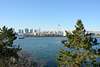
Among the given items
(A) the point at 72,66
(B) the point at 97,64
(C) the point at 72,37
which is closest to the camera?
(B) the point at 97,64

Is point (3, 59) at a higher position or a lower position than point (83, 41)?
lower

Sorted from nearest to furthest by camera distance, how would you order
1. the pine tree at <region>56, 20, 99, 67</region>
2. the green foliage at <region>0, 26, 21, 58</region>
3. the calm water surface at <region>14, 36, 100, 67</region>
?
the pine tree at <region>56, 20, 99, 67</region>, the green foliage at <region>0, 26, 21, 58</region>, the calm water surface at <region>14, 36, 100, 67</region>

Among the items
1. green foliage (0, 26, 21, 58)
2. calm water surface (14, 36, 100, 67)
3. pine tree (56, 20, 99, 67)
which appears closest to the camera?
pine tree (56, 20, 99, 67)

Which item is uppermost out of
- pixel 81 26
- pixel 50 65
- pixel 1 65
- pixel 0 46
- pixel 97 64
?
pixel 81 26

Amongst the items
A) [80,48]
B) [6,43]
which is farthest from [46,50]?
[80,48]

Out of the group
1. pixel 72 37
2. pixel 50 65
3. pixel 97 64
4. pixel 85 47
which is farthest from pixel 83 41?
Result: pixel 50 65


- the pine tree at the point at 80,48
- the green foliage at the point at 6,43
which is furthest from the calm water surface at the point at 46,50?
the pine tree at the point at 80,48

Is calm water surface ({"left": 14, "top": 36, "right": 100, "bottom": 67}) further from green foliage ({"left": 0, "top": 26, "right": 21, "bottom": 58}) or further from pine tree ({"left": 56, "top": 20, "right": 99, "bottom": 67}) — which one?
pine tree ({"left": 56, "top": 20, "right": 99, "bottom": 67})

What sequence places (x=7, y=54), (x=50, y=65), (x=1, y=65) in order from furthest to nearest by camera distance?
(x=50, y=65), (x=7, y=54), (x=1, y=65)

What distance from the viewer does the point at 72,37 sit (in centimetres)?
1833

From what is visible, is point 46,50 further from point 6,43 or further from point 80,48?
point 80,48

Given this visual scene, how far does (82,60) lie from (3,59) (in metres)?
15.6

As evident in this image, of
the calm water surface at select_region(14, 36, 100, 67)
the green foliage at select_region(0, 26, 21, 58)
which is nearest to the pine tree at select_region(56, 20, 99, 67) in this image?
the green foliage at select_region(0, 26, 21, 58)

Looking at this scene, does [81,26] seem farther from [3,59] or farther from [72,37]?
[3,59]
